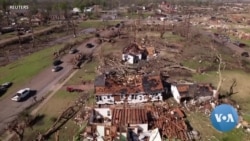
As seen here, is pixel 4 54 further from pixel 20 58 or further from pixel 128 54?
pixel 128 54

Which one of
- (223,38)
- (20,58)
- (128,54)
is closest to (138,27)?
(223,38)

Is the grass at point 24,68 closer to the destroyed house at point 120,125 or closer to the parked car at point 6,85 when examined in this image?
the parked car at point 6,85

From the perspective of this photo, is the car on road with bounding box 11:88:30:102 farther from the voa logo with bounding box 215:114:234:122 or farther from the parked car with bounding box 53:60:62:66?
the voa logo with bounding box 215:114:234:122

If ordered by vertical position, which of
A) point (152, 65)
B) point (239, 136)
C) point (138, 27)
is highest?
point (138, 27)

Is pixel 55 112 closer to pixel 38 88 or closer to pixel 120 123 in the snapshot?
pixel 38 88

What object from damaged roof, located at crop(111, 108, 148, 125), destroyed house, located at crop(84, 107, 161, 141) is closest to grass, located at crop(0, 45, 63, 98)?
destroyed house, located at crop(84, 107, 161, 141)
